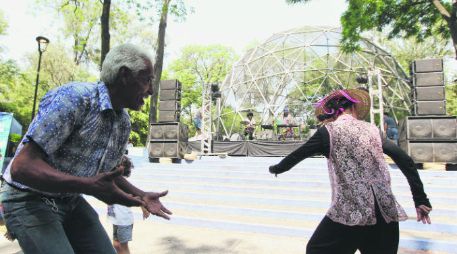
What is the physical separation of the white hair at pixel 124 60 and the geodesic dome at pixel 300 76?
20.0m

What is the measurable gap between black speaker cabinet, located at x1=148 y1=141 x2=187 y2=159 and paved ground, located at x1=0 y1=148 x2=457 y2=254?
1657 mm

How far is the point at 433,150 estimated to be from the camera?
945cm

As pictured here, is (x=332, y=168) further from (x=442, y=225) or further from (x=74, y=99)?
(x=442, y=225)

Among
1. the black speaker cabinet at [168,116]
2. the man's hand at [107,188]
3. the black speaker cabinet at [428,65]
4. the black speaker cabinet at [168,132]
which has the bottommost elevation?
the man's hand at [107,188]

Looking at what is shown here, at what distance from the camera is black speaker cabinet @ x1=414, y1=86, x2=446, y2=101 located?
10.5m

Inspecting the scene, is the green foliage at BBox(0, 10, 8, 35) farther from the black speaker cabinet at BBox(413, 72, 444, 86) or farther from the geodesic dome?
the black speaker cabinet at BBox(413, 72, 444, 86)

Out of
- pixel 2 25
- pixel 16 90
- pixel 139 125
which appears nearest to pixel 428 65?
pixel 139 125

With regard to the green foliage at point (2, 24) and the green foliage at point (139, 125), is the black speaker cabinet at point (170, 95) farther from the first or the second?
the green foliage at point (2, 24)

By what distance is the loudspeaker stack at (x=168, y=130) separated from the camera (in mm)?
12102

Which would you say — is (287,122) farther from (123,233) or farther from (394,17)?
(123,233)

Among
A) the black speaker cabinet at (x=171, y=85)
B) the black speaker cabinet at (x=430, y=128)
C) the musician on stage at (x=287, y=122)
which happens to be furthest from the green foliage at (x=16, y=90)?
the black speaker cabinet at (x=430, y=128)

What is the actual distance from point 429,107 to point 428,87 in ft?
2.32

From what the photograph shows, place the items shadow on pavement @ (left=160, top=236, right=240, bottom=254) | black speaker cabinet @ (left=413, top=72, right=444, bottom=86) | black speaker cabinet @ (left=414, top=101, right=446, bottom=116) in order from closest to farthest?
shadow on pavement @ (left=160, top=236, right=240, bottom=254), black speaker cabinet @ (left=414, top=101, right=446, bottom=116), black speaker cabinet @ (left=413, top=72, right=444, bottom=86)

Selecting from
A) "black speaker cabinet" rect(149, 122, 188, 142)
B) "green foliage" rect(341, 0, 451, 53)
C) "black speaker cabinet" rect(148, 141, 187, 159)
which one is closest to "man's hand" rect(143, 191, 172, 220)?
"black speaker cabinet" rect(148, 141, 187, 159)
